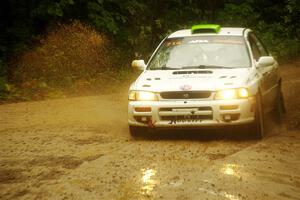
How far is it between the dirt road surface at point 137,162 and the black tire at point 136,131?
0.41 ft

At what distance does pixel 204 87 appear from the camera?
930 cm

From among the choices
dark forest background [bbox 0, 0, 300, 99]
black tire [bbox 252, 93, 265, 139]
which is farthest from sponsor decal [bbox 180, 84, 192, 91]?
dark forest background [bbox 0, 0, 300, 99]

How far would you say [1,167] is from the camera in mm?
8055

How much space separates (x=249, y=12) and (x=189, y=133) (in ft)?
56.6

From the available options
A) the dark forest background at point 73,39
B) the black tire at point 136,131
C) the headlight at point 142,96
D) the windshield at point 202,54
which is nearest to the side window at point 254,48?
the windshield at point 202,54

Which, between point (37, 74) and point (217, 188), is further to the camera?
point (37, 74)

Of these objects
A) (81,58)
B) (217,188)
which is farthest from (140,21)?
(217,188)

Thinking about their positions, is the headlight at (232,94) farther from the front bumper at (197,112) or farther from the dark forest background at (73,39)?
the dark forest background at (73,39)

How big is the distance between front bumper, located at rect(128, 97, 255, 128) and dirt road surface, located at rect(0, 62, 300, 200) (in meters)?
0.31

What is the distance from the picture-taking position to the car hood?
367 inches

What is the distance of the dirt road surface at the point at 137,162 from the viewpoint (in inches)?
263

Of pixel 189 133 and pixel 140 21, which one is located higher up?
pixel 140 21

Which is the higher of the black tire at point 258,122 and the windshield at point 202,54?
the windshield at point 202,54

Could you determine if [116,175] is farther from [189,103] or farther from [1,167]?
[189,103]
